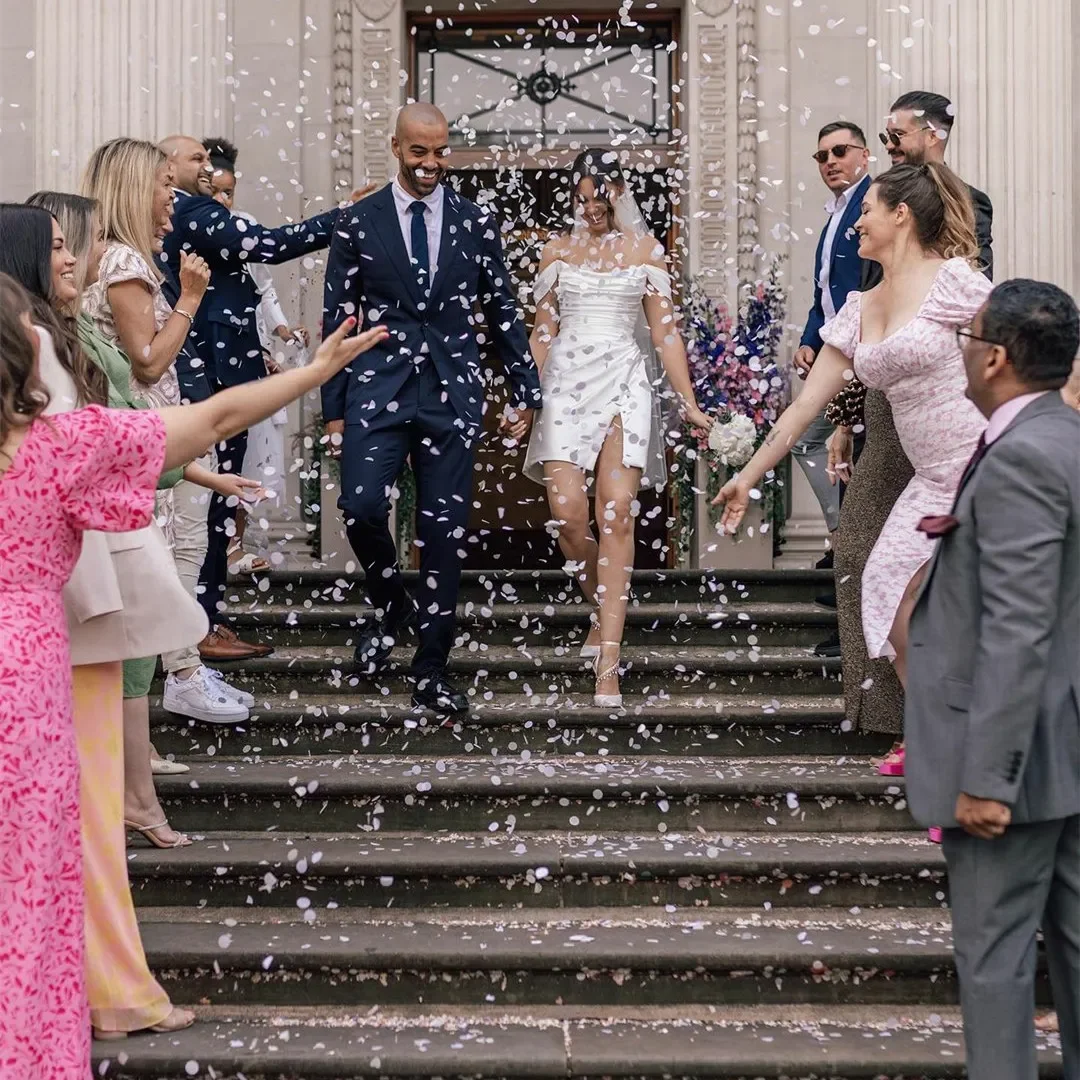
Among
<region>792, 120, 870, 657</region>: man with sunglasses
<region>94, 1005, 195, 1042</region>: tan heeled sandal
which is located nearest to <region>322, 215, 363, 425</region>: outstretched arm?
<region>792, 120, 870, 657</region>: man with sunglasses

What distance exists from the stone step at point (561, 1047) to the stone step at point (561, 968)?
59 mm

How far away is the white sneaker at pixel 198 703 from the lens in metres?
5.05

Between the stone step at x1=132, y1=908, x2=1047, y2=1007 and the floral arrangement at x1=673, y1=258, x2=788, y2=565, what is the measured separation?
3677 millimetres

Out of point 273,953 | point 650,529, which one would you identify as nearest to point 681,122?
point 650,529

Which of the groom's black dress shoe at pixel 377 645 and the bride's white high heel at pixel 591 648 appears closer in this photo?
the groom's black dress shoe at pixel 377 645

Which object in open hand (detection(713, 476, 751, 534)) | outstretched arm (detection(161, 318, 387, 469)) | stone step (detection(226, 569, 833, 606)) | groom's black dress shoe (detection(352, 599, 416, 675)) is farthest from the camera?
stone step (detection(226, 569, 833, 606))

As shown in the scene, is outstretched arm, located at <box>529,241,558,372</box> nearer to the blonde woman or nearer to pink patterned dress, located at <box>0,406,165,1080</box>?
the blonde woman

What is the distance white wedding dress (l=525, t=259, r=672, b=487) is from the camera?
574cm

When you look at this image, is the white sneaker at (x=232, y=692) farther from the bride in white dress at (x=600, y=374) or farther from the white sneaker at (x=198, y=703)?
the bride in white dress at (x=600, y=374)

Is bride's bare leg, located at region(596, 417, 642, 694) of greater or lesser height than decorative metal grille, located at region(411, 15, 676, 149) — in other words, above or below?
below

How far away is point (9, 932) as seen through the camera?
283cm

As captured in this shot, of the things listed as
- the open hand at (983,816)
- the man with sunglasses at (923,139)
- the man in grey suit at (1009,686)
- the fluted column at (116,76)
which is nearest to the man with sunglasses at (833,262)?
the man with sunglasses at (923,139)

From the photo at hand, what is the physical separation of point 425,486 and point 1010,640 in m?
2.91

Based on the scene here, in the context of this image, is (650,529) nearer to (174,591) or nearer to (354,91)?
(354,91)
